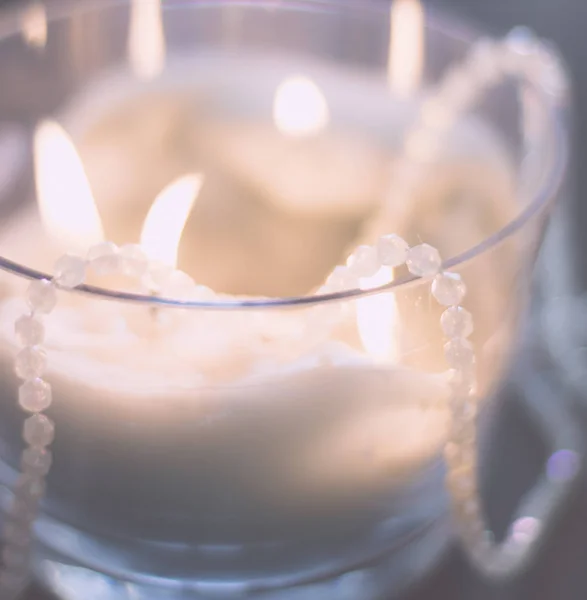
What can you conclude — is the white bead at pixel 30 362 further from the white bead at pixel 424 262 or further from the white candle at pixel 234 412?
the white bead at pixel 424 262

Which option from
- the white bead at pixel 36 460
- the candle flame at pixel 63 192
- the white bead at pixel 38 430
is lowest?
the white bead at pixel 36 460

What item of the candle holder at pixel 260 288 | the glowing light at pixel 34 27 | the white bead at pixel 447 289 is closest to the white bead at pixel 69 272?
the candle holder at pixel 260 288

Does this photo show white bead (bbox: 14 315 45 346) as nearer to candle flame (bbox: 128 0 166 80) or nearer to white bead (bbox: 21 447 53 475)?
white bead (bbox: 21 447 53 475)

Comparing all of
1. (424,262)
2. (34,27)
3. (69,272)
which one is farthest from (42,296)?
(34,27)

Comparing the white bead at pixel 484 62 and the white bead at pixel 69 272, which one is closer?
the white bead at pixel 69 272

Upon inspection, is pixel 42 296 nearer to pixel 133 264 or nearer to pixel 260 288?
pixel 133 264

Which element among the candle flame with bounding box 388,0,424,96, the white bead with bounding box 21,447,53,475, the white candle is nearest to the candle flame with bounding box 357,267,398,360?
the white candle

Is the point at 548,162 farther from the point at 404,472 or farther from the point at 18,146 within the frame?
the point at 18,146

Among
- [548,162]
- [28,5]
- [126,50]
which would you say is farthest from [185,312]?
[28,5]

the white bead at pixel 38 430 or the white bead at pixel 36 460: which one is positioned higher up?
the white bead at pixel 38 430
